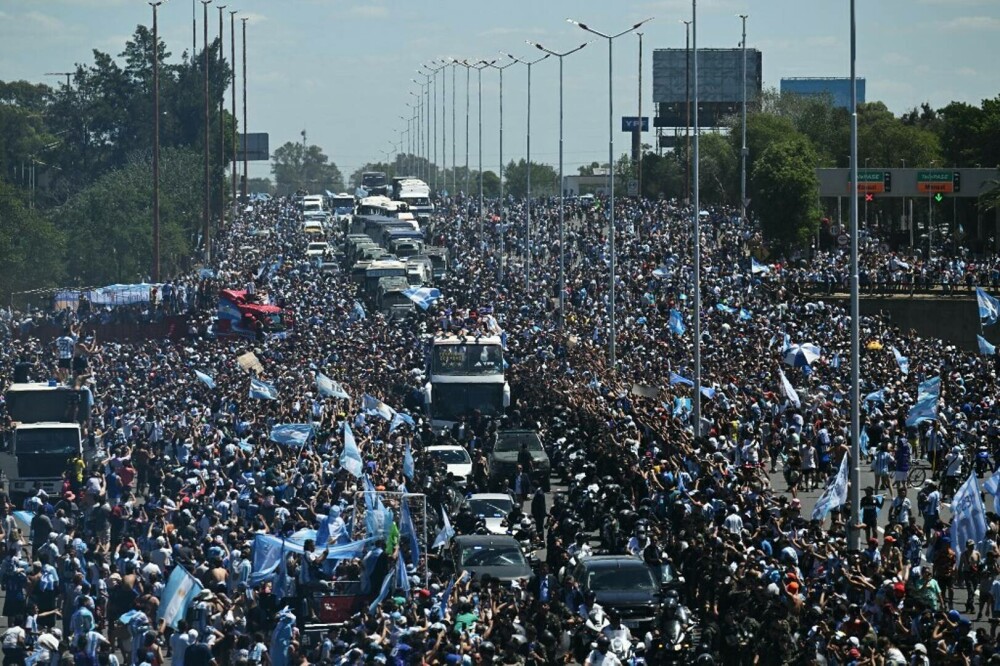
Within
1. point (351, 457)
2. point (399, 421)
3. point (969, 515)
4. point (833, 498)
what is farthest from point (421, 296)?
point (969, 515)

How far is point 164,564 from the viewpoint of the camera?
81.3 ft

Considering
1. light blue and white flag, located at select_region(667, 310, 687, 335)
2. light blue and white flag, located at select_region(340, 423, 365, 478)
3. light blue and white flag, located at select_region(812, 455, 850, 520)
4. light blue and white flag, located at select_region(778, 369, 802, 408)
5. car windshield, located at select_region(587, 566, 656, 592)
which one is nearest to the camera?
car windshield, located at select_region(587, 566, 656, 592)

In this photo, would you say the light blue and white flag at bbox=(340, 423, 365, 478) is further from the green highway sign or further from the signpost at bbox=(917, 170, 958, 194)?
the green highway sign

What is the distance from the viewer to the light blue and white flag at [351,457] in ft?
98.6

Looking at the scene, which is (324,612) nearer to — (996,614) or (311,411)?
(996,614)

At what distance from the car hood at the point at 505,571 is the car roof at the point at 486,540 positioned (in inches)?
23.7

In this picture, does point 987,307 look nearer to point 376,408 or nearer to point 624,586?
point 376,408

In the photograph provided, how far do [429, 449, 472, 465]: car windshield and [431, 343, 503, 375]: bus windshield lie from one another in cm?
686

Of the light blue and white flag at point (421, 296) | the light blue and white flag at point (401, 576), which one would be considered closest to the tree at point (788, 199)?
the light blue and white flag at point (421, 296)

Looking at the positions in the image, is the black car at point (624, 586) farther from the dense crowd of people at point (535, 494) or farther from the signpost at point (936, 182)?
the signpost at point (936, 182)

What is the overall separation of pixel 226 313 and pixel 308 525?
99.5ft

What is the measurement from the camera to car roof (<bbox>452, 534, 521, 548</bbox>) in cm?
2630

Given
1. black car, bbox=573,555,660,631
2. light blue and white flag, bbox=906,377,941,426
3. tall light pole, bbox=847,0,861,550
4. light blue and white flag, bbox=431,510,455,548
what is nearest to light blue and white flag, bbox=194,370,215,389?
light blue and white flag, bbox=906,377,941,426

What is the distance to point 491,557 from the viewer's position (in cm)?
2597
